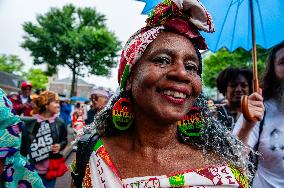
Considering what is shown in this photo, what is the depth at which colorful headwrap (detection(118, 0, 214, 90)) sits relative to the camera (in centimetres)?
162

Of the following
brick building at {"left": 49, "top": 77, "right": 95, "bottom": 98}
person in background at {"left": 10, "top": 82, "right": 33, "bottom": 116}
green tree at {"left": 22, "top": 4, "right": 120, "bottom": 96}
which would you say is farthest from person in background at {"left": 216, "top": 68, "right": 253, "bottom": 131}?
brick building at {"left": 49, "top": 77, "right": 95, "bottom": 98}

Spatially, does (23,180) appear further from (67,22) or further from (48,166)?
(67,22)

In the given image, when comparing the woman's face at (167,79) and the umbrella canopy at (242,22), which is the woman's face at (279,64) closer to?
the umbrella canopy at (242,22)

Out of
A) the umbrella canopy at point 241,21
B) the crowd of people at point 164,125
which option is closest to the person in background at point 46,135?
the umbrella canopy at point 241,21

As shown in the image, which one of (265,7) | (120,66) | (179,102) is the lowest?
(179,102)

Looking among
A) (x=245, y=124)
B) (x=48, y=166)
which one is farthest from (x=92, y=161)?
(x=48, y=166)

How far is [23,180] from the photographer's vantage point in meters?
2.61

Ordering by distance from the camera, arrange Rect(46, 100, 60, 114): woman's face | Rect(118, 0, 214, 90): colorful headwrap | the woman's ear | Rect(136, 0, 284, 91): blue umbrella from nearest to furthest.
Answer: Rect(118, 0, 214, 90): colorful headwrap → the woman's ear → Rect(136, 0, 284, 91): blue umbrella → Rect(46, 100, 60, 114): woman's face

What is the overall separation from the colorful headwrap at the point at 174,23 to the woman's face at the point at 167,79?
3cm

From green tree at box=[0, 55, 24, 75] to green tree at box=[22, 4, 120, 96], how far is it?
33.6 m

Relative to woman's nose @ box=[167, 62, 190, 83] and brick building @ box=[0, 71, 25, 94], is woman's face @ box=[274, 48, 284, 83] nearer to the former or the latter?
woman's nose @ box=[167, 62, 190, 83]

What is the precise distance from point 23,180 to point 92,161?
1208mm

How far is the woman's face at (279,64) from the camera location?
102 inches

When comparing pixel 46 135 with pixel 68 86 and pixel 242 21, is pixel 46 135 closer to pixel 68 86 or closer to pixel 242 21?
pixel 242 21
